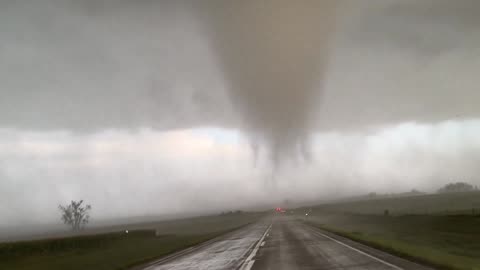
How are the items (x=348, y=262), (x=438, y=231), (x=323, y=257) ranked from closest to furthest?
(x=348, y=262)
(x=323, y=257)
(x=438, y=231)

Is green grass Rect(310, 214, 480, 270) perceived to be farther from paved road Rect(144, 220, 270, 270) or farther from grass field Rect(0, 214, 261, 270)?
grass field Rect(0, 214, 261, 270)

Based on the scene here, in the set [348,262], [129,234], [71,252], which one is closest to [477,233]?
[348,262]

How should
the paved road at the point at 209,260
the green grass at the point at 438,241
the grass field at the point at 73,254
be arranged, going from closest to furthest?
the green grass at the point at 438,241
the paved road at the point at 209,260
the grass field at the point at 73,254

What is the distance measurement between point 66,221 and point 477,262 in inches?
6601

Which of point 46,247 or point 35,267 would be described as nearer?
point 35,267

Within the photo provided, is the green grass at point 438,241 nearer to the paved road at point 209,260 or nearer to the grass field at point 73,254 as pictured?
the paved road at point 209,260

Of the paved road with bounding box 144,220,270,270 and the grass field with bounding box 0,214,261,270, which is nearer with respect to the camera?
the paved road with bounding box 144,220,270,270

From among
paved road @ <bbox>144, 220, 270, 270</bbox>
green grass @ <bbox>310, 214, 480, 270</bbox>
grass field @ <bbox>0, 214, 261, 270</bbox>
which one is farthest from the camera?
grass field @ <bbox>0, 214, 261, 270</bbox>

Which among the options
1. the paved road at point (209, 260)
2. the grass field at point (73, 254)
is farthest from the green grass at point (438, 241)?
the grass field at point (73, 254)

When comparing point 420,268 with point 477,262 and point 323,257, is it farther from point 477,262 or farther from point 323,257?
point 323,257

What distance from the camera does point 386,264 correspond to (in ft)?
55.9

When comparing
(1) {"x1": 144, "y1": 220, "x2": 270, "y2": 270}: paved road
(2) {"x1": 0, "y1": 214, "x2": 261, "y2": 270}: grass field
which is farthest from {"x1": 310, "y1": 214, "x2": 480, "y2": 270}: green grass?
(2) {"x1": 0, "y1": 214, "x2": 261, "y2": 270}: grass field

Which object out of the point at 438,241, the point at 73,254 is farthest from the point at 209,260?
the point at 73,254

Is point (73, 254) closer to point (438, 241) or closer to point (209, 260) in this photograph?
point (209, 260)
